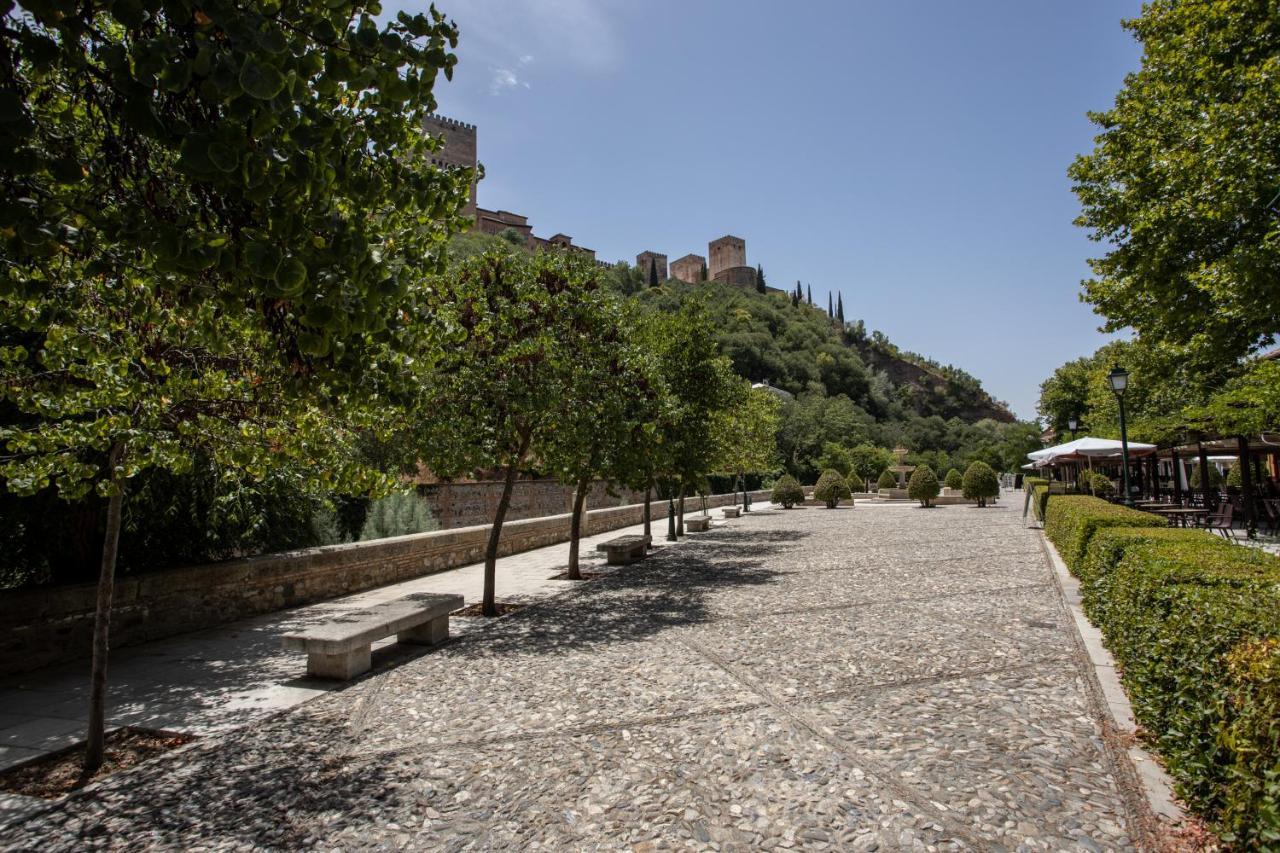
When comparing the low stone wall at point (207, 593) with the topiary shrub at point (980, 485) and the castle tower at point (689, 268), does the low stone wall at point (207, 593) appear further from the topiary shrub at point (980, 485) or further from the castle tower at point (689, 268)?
the castle tower at point (689, 268)

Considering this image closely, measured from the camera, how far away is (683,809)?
3.58 meters

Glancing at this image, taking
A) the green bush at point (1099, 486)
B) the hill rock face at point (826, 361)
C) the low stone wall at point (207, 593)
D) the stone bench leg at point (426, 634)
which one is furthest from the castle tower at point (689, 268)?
the stone bench leg at point (426, 634)

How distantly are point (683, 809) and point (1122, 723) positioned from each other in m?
3.13

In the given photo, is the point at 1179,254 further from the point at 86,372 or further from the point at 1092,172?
the point at 86,372

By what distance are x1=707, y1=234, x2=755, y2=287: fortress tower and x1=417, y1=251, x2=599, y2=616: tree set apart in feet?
388

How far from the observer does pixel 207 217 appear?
115 inches

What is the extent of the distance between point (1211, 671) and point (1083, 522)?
7232mm

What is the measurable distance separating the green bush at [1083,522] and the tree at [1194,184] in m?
3.75

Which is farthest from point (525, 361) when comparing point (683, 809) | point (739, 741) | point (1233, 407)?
point (1233, 407)

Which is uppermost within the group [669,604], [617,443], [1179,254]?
[1179,254]

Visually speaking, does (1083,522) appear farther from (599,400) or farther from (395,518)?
(395,518)

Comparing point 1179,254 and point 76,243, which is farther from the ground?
point 1179,254

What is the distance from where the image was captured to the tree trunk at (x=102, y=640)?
13.6 feet

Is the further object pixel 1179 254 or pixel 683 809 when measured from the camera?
pixel 1179 254
